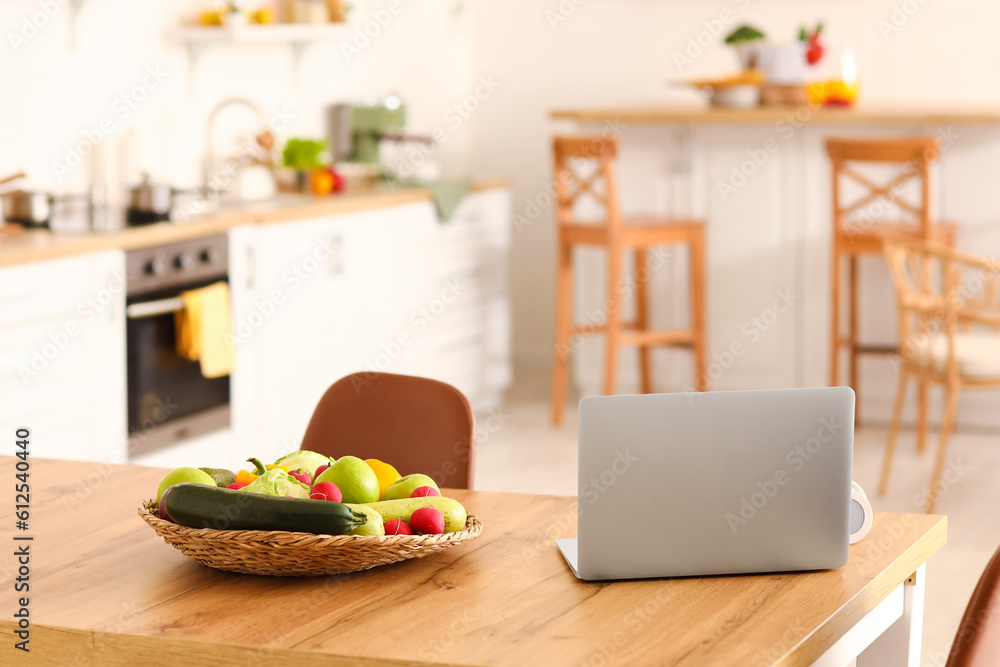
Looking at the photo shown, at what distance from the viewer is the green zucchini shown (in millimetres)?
1330

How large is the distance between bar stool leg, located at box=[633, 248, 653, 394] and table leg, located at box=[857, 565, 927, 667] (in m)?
3.51

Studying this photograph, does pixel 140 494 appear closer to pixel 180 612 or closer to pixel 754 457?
pixel 180 612

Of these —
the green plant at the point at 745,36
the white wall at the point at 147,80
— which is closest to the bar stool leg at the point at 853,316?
the green plant at the point at 745,36

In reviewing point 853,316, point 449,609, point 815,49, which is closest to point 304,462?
point 449,609

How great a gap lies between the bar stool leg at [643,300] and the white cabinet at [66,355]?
7.35 ft

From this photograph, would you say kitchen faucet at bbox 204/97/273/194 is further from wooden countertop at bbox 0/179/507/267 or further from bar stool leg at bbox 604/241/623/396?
bar stool leg at bbox 604/241/623/396

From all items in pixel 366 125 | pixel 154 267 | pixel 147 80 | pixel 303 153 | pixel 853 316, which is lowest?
pixel 853 316

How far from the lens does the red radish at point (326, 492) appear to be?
1395 millimetres

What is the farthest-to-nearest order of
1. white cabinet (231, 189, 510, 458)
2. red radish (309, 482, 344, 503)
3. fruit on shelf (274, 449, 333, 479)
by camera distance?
white cabinet (231, 189, 510, 458) < fruit on shelf (274, 449, 333, 479) < red radish (309, 482, 344, 503)

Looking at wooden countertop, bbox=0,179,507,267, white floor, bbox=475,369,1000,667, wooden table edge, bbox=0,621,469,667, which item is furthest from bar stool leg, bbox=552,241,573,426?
wooden table edge, bbox=0,621,469,667

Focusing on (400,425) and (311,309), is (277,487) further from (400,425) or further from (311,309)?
(311,309)

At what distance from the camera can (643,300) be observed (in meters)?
5.05

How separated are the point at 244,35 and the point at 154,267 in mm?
1170

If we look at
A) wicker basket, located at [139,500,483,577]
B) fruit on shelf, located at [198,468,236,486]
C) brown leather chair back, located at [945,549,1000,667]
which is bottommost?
brown leather chair back, located at [945,549,1000,667]
